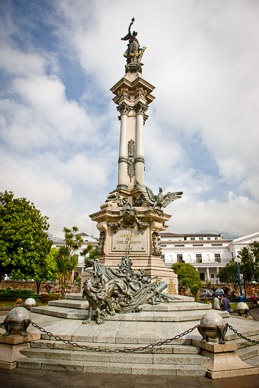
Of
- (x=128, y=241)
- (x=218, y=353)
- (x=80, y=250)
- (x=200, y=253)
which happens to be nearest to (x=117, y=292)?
(x=218, y=353)

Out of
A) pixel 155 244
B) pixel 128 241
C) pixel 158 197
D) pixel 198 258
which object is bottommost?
pixel 155 244

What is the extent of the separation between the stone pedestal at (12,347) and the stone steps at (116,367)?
0.19 meters

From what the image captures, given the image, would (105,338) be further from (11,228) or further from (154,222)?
(11,228)

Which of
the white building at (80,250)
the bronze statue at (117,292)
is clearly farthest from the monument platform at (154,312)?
the white building at (80,250)

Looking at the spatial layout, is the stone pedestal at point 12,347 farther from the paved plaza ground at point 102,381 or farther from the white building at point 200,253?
the white building at point 200,253

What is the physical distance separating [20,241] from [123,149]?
1511 cm

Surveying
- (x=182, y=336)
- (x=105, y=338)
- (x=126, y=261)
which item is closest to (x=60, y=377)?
(x=105, y=338)

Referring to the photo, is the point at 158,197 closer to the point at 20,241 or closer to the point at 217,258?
the point at 20,241

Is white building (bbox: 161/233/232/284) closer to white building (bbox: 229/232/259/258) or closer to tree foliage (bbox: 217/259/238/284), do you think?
white building (bbox: 229/232/259/258)

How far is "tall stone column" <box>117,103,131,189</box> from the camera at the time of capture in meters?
13.9

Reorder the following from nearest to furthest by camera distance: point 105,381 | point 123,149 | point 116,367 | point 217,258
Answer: point 105,381 < point 116,367 < point 123,149 < point 217,258

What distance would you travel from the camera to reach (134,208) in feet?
37.9

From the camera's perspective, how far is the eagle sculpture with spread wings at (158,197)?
12.0 meters

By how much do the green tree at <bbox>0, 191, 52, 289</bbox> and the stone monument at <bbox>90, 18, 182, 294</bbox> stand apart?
556 inches
